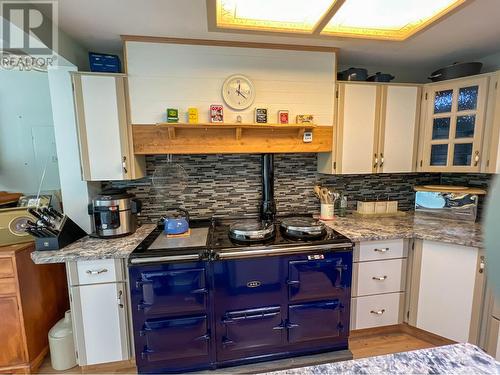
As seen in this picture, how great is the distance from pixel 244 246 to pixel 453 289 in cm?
153

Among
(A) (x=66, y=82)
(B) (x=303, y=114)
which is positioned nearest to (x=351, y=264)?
(B) (x=303, y=114)

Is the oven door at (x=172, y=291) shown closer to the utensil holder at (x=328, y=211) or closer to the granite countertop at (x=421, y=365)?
the granite countertop at (x=421, y=365)

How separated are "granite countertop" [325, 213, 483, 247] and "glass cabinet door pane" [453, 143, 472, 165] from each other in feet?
1.68

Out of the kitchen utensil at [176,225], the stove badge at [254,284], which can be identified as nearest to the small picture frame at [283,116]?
the kitchen utensil at [176,225]

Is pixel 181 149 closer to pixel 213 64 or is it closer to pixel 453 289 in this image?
pixel 213 64

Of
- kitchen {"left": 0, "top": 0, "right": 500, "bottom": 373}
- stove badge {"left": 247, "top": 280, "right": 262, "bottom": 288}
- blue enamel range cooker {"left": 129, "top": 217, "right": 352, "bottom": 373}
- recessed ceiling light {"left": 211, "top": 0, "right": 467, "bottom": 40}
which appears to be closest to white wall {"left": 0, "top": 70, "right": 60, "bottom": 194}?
kitchen {"left": 0, "top": 0, "right": 500, "bottom": 373}

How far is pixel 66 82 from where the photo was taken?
1745 mm

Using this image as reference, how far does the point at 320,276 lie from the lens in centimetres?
169

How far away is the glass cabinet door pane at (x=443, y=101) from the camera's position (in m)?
2.05

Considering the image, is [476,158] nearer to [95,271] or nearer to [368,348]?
[368,348]

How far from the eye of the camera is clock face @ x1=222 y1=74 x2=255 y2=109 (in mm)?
1851

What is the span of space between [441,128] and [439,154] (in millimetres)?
223

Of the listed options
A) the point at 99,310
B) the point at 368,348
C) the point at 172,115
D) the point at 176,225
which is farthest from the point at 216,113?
the point at 368,348

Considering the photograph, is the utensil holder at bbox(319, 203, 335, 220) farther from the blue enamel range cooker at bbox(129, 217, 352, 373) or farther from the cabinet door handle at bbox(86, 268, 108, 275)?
the cabinet door handle at bbox(86, 268, 108, 275)
